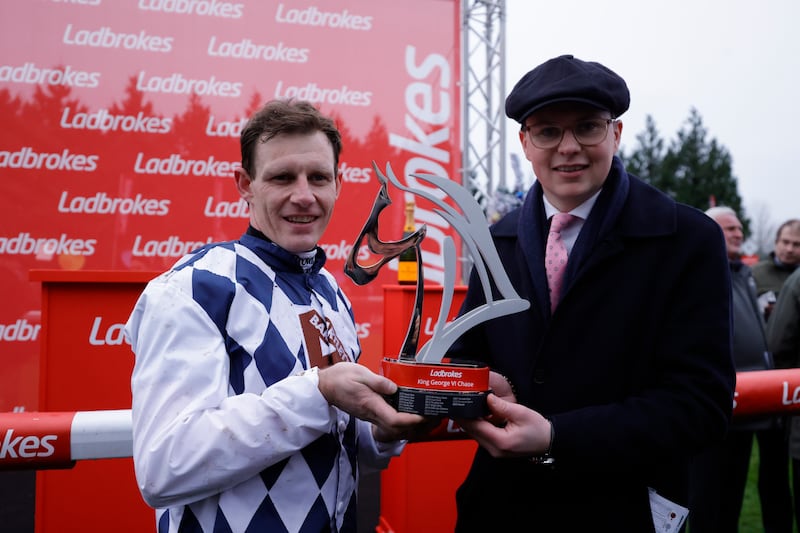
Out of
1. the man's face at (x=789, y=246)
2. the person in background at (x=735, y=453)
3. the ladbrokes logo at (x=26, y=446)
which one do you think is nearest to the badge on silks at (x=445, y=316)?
the ladbrokes logo at (x=26, y=446)

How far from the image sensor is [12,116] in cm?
442

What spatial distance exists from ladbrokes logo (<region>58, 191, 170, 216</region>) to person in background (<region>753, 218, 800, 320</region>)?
468 cm

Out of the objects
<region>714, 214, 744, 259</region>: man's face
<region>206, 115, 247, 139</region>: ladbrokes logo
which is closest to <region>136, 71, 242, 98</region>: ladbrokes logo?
<region>206, 115, 247, 139</region>: ladbrokes logo

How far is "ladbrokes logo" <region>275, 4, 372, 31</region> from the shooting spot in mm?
4961

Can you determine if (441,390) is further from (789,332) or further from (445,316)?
(789,332)

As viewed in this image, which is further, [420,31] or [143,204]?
[420,31]

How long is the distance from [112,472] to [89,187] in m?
2.90

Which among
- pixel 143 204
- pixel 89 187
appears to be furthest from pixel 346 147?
pixel 89 187

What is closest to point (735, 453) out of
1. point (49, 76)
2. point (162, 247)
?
point (162, 247)

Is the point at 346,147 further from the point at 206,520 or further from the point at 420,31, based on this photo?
the point at 206,520

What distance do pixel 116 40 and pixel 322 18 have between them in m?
1.71

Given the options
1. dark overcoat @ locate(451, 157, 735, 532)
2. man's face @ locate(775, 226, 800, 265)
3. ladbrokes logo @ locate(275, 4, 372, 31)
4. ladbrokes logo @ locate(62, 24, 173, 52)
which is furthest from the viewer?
ladbrokes logo @ locate(275, 4, 372, 31)

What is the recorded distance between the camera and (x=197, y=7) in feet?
15.6

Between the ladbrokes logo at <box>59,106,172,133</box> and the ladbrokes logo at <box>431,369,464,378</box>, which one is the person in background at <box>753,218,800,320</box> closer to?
the ladbrokes logo at <box>431,369,464,378</box>
